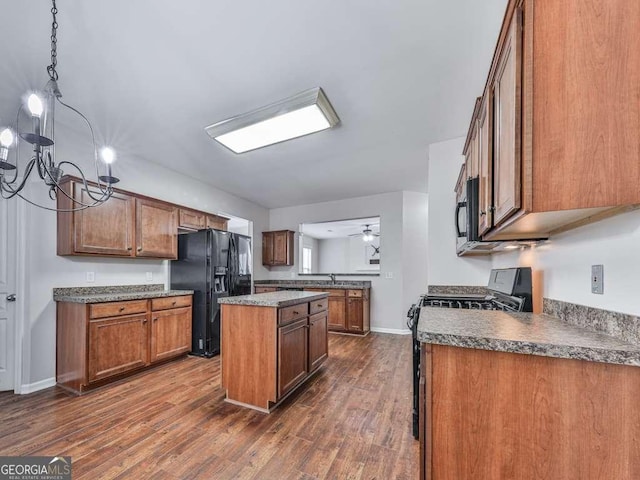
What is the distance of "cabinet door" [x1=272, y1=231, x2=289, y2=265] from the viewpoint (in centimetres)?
591

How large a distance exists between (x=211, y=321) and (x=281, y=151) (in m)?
2.42

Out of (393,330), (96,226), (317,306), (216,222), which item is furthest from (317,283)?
(96,226)

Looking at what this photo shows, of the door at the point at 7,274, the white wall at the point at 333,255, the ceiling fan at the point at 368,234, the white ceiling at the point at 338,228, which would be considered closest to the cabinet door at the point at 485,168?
the door at the point at 7,274

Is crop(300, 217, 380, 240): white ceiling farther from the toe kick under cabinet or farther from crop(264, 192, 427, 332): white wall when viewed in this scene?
the toe kick under cabinet

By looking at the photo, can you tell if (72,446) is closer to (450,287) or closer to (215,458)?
(215,458)

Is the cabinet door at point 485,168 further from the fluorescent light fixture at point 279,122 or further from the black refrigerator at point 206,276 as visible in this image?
the black refrigerator at point 206,276

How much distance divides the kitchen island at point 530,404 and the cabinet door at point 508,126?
1.71 feet

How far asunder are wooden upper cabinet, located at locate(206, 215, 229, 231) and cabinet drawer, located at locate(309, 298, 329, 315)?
2.42m

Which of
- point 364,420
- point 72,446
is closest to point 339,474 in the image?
point 364,420

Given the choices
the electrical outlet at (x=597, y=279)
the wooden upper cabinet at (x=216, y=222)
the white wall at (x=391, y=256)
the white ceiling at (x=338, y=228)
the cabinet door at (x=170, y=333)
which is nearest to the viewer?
the electrical outlet at (x=597, y=279)

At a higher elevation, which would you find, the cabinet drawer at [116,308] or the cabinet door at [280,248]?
the cabinet door at [280,248]

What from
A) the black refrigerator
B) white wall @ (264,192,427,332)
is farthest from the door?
white wall @ (264,192,427,332)

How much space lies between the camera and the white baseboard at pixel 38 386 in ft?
8.44

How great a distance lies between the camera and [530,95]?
0.98 meters
